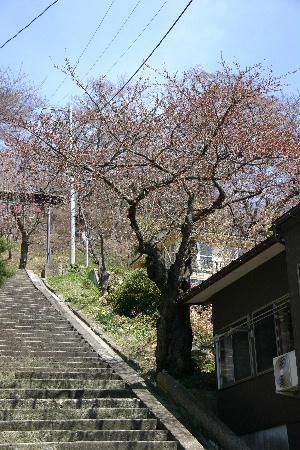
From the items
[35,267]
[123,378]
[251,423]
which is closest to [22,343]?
[123,378]

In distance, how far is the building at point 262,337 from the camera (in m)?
9.79

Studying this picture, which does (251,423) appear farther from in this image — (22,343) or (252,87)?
(252,87)

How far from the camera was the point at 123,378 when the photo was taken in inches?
488

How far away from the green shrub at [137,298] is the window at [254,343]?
23.0 feet

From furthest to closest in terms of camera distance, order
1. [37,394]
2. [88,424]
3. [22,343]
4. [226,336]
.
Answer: [22,343] < [226,336] < [37,394] < [88,424]

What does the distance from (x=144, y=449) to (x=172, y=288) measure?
515 cm

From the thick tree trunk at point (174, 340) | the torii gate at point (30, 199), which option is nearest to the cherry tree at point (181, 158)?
the thick tree trunk at point (174, 340)

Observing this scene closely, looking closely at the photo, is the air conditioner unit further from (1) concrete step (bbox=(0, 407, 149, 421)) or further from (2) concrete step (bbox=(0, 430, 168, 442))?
(1) concrete step (bbox=(0, 407, 149, 421))

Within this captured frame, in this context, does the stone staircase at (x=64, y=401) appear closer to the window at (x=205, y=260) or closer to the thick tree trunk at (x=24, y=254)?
the window at (x=205, y=260)

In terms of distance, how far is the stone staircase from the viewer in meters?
9.26

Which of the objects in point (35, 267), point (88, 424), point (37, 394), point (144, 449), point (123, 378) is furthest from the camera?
point (35, 267)

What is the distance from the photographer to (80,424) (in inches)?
388

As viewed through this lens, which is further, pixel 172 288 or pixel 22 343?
pixel 22 343

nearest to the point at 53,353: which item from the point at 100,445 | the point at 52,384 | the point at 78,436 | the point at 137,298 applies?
the point at 52,384
